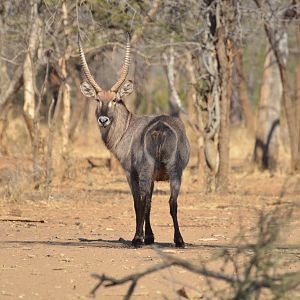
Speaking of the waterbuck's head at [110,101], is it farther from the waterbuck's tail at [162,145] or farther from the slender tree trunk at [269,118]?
the slender tree trunk at [269,118]

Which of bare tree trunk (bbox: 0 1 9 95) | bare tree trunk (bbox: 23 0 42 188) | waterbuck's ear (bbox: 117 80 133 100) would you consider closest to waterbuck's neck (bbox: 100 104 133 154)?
waterbuck's ear (bbox: 117 80 133 100)

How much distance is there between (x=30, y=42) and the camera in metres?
16.5

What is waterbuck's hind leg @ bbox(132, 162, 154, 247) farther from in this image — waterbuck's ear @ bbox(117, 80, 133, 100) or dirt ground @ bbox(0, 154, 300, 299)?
waterbuck's ear @ bbox(117, 80, 133, 100)

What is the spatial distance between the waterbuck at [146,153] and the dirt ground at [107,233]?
1.33 ft

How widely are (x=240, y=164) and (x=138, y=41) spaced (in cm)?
924

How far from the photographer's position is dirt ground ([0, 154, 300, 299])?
739 centimetres

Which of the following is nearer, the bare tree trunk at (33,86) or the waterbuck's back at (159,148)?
the waterbuck's back at (159,148)

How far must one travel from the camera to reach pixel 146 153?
9.99 m

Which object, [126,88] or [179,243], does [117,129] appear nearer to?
[126,88]

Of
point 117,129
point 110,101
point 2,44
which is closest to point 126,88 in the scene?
point 110,101

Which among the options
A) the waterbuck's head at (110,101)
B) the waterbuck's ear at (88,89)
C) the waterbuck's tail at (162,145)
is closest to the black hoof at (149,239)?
the waterbuck's tail at (162,145)

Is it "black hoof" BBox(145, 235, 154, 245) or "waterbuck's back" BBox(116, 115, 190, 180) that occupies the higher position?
"waterbuck's back" BBox(116, 115, 190, 180)

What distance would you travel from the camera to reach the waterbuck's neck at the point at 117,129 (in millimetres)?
10648

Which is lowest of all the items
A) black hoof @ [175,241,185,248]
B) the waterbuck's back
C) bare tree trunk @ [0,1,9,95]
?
black hoof @ [175,241,185,248]
